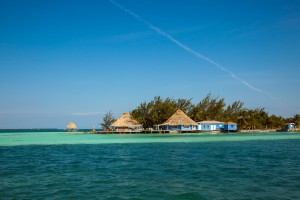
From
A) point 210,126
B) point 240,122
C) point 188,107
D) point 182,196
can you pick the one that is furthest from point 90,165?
point 240,122

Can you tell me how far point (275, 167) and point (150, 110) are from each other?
4626cm

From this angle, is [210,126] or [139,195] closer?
[139,195]

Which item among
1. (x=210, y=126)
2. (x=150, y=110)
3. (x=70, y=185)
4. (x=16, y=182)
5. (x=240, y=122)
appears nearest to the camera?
(x=70, y=185)

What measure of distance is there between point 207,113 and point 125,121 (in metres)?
17.6

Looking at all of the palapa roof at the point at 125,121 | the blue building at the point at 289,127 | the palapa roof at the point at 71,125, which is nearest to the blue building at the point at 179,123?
the palapa roof at the point at 125,121

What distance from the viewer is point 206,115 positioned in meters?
62.0

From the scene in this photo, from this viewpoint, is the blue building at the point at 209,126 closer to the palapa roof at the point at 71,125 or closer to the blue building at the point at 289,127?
the blue building at the point at 289,127

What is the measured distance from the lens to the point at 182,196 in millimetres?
7766

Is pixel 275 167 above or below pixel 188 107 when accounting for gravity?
below

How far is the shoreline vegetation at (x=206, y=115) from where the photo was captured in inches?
2264

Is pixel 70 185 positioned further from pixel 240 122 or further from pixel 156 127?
pixel 240 122

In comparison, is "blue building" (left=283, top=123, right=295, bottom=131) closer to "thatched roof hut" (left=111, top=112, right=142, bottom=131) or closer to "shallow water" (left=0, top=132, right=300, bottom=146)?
"shallow water" (left=0, top=132, right=300, bottom=146)

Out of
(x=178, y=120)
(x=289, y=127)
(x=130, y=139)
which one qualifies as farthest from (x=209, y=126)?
(x=130, y=139)

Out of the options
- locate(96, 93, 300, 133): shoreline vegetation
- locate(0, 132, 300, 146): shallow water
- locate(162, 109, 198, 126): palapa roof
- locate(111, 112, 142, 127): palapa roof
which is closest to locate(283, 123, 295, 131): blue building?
locate(96, 93, 300, 133): shoreline vegetation
